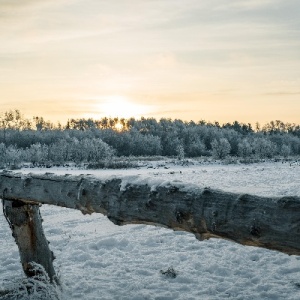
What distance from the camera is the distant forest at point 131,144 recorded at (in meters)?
69.6

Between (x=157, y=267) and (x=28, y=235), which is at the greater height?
(x=28, y=235)

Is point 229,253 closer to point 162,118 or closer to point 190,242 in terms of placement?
point 190,242

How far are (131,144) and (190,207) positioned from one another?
333 ft

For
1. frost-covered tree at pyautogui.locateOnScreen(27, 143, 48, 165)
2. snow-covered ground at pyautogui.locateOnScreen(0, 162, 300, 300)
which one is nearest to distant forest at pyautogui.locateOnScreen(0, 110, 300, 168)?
frost-covered tree at pyautogui.locateOnScreen(27, 143, 48, 165)

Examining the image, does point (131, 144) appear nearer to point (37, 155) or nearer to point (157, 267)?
point (37, 155)

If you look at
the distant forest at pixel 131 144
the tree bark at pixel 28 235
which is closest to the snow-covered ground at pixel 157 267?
the tree bark at pixel 28 235

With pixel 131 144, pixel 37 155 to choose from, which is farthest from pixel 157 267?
pixel 131 144

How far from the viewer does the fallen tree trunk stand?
2381 millimetres

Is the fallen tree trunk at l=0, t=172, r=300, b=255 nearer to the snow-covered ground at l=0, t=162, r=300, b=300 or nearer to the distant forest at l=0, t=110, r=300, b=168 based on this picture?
the snow-covered ground at l=0, t=162, r=300, b=300

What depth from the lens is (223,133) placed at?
128m

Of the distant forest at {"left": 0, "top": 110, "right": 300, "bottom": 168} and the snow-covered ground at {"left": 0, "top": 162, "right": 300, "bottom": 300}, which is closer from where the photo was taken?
the snow-covered ground at {"left": 0, "top": 162, "right": 300, "bottom": 300}

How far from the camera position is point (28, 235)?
4.76 metres

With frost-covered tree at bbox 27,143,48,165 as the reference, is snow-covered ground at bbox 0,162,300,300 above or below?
below

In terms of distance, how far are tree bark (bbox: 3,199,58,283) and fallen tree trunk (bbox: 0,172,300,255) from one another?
778mm
